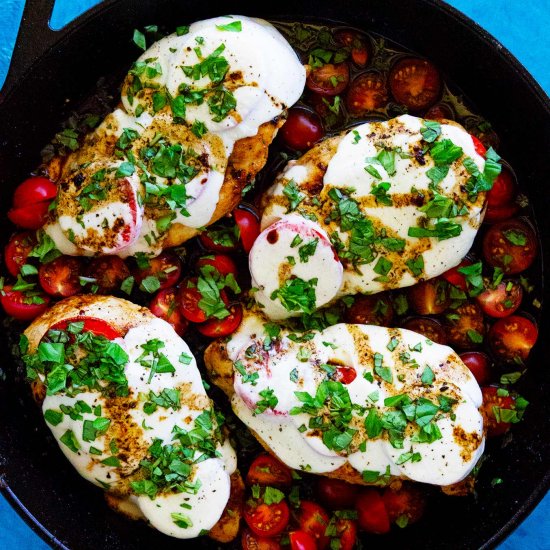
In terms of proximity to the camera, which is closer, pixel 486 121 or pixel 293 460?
pixel 293 460

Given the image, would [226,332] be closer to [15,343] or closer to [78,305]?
[78,305]

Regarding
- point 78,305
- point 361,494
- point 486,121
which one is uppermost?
point 486,121

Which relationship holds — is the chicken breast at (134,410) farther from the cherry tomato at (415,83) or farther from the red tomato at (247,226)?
the cherry tomato at (415,83)

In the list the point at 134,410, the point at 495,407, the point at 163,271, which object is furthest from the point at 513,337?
the point at 134,410

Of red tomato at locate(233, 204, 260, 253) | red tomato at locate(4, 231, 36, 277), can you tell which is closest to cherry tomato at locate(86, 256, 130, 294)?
red tomato at locate(4, 231, 36, 277)

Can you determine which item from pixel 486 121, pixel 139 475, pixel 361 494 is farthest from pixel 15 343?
pixel 486 121

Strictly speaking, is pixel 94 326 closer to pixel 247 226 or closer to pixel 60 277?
pixel 60 277
